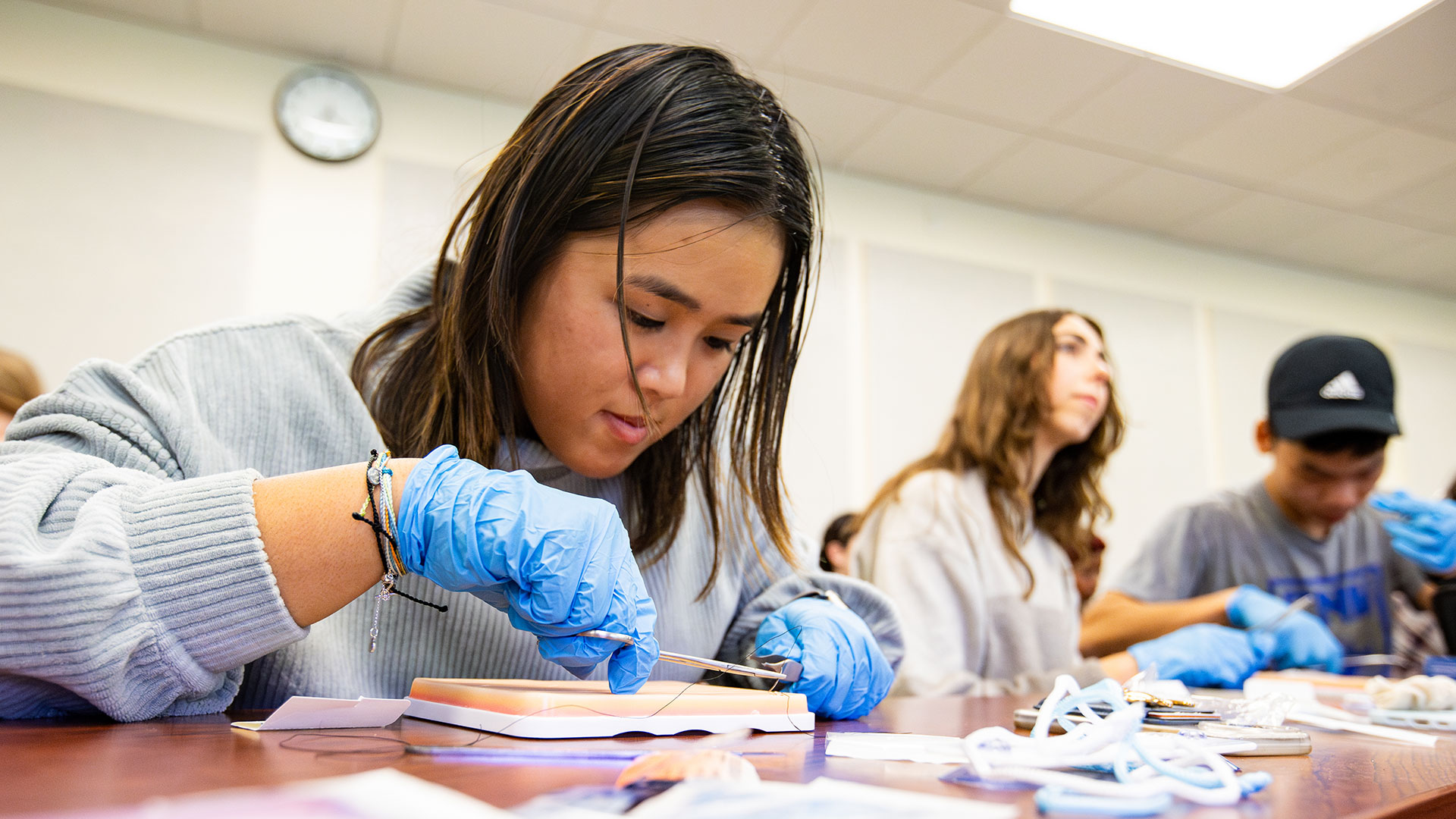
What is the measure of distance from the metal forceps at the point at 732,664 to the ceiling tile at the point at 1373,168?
348 cm

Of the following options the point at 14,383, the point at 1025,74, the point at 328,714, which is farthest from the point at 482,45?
the point at 328,714

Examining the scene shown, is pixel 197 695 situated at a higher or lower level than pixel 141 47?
lower

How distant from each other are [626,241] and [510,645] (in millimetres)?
386

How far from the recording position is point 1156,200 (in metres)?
3.84

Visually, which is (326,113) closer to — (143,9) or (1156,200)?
(143,9)

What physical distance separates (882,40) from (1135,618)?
1.73 metres

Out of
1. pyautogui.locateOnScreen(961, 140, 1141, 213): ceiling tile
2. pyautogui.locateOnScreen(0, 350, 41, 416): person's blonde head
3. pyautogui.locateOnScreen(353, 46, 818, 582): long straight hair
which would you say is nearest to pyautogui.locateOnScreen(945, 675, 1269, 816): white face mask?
pyautogui.locateOnScreen(353, 46, 818, 582): long straight hair

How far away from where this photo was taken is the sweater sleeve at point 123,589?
0.54 meters

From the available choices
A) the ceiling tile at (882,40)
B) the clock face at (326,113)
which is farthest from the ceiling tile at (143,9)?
the ceiling tile at (882,40)

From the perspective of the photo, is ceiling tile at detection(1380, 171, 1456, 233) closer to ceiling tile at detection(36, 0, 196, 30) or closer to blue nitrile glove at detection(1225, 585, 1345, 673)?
blue nitrile glove at detection(1225, 585, 1345, 673)

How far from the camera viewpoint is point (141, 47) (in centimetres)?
270

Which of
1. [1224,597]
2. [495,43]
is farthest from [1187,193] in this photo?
[495,43]

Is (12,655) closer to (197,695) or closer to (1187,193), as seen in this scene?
(197,695)

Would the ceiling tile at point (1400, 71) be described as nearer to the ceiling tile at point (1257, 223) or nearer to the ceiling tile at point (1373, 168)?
the ceiling tile at point (1373, 168)
